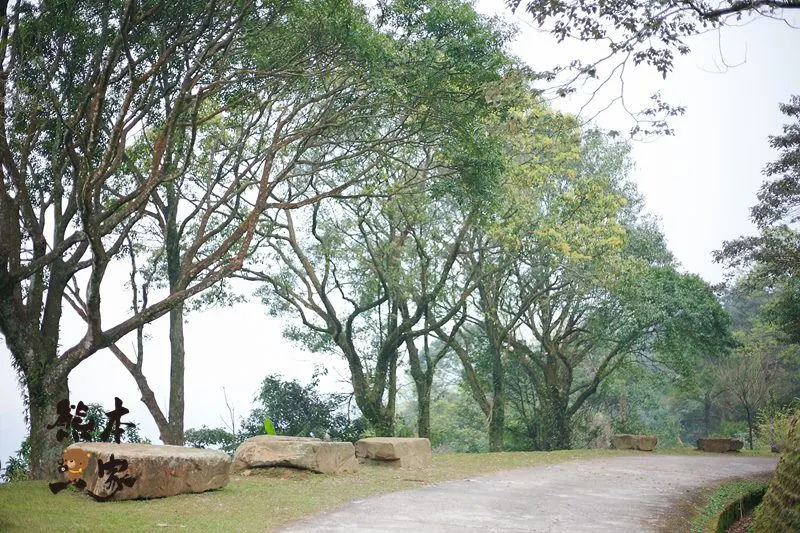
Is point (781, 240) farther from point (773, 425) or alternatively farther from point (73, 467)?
point (73, 467)

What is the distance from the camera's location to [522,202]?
19.5 meters

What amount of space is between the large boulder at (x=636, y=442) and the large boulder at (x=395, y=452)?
844 cm

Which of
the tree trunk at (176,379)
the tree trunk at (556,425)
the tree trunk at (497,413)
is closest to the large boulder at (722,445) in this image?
the tree trunk at (556,425)

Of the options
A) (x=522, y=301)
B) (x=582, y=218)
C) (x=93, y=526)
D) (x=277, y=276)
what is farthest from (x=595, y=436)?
(x=93, y=526)

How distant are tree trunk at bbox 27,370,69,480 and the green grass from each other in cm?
57

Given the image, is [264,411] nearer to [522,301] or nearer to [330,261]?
[330,261]

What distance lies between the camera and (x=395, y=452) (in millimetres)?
13641

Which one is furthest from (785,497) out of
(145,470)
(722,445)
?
(722,445)

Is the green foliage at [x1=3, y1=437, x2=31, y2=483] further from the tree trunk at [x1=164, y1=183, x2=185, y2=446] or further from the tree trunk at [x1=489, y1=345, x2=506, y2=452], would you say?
the tree trunk at [x1=489, y1=345, x2=506, y2=452]

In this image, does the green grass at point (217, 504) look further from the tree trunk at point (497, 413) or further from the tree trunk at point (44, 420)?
the tree trunk at point (497, 413)

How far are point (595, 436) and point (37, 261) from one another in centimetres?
2153

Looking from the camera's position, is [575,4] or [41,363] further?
[41,363]

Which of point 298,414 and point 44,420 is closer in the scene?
point 44,420

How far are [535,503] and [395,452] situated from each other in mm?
4369
